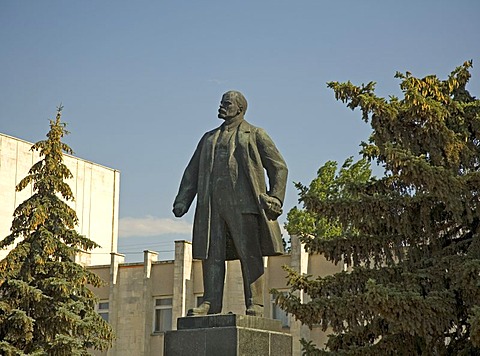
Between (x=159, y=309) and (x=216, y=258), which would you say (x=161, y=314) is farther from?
(x=216, y=258)

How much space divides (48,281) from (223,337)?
1490cm

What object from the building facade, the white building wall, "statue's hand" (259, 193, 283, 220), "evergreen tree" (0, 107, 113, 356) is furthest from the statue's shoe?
the white building wall

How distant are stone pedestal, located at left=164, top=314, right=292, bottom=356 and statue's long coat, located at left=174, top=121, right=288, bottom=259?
80cm

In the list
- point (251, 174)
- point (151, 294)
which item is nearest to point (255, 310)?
point (251, 174)

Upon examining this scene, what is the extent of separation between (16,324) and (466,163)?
12.3 m

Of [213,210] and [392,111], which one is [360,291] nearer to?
[392,111]

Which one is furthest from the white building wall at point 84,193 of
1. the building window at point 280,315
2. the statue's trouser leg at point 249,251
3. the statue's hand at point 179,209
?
the statue's trouser leg at point 249,251

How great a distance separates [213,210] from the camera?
984 centimetres

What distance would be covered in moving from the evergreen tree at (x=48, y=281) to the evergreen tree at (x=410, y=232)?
9.17m

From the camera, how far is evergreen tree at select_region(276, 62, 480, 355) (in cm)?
1383

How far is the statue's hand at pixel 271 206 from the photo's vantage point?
950cm

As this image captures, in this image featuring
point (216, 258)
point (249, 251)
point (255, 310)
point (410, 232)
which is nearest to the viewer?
point (255, 310)

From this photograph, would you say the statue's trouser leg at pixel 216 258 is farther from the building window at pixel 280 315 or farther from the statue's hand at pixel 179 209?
the building window at pixel 280 315

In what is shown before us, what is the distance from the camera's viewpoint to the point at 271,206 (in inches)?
374
